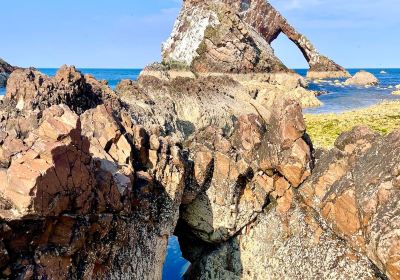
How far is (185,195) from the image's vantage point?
1797 centimetres

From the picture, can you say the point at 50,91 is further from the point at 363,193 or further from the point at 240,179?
the point at 363,193

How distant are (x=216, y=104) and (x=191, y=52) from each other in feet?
151

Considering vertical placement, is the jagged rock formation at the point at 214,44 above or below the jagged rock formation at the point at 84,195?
above

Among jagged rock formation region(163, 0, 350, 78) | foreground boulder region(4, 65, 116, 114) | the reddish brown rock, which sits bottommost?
the reddish brown rock

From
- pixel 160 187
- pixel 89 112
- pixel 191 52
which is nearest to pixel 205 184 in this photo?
pixel 160 187

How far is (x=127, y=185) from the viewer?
1441cm

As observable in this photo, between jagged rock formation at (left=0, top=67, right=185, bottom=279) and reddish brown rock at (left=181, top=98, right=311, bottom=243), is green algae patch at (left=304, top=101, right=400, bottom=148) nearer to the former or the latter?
reddish brown rock at (left=181, top=98, right=311, bottom=243)

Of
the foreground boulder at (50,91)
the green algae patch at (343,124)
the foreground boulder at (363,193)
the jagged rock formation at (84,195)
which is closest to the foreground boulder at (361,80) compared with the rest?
the green algae patch at (343,124)

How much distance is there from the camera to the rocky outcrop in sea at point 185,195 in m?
11.9

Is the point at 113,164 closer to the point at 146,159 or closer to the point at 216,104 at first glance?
the point at 146,159

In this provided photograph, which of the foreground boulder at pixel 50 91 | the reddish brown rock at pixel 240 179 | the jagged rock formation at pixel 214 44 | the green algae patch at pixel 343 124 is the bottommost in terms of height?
the green algae patch at pixel 343 124

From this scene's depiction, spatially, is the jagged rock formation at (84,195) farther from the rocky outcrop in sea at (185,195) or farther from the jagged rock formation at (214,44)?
the jagged rock formation at (214,44)

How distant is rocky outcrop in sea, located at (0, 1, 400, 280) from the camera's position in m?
11.9

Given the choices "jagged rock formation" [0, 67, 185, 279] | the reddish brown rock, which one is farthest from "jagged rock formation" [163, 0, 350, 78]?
"jagged rock formation" [0, 67, 185, 279]
